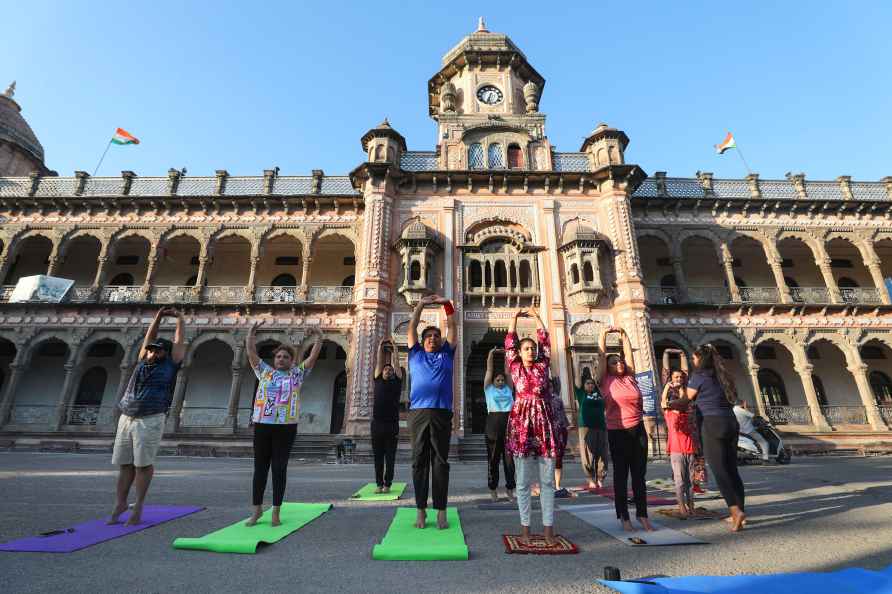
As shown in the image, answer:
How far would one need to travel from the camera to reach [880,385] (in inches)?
738

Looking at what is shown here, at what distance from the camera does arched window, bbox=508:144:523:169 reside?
18266 mm

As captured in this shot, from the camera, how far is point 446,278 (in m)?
16.1

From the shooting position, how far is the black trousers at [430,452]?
3.74 meters

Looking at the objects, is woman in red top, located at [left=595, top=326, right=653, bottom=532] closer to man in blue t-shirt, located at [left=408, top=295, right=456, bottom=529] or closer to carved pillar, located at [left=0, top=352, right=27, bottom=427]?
man in blue t-shirt, located at [left=408, top=295, right=456, bottom=529]

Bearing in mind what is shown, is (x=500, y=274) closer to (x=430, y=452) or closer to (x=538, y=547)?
(x=430, y=452)

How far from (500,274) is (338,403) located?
902 centimetres

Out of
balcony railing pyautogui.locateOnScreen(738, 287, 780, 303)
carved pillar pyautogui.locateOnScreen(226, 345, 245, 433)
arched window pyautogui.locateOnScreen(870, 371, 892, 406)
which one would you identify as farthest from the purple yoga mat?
arched window pyautogui.locateOnScreen(870, 371, 892, 406)

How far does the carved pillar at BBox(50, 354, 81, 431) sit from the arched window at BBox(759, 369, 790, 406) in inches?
1145

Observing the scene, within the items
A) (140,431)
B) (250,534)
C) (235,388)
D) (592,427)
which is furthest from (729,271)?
(235,388)

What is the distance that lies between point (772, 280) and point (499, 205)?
1426 centimetres

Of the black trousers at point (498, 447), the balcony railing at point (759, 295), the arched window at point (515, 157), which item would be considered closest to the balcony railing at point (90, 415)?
the black trousers at point (498, 447)

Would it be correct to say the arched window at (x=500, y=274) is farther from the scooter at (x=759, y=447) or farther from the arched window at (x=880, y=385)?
the arched window at (x=880, y=385)

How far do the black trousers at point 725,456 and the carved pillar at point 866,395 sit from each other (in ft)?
59.6

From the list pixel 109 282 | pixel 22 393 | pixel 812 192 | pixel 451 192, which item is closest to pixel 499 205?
pixel 451 192
